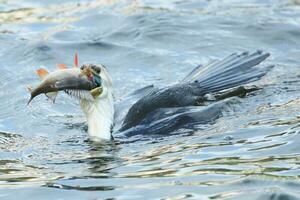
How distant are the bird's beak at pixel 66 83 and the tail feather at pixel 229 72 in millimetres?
1082

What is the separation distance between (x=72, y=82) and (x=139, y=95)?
1.35 metres

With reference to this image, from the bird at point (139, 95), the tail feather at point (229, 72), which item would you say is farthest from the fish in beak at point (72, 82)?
the tail feather at point (229, 72)

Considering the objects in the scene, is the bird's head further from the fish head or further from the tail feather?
the tail feather

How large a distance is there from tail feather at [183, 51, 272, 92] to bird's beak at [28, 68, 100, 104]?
1082mm

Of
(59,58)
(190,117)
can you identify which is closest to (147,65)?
(59,58)

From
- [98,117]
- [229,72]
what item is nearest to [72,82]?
[98,117]

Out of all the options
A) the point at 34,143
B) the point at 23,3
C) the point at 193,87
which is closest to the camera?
the point at 34,143

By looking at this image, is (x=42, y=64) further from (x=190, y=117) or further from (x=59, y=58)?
(x=190, y=117)

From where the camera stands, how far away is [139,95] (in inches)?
307

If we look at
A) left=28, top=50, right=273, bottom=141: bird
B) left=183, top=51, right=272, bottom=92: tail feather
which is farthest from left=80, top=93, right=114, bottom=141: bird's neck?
left=183, top=51, right=272, bottom=92: tail feather

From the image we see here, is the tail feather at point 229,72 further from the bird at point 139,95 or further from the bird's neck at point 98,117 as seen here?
the bird's neck at point 98,117

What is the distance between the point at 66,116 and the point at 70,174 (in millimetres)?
2012

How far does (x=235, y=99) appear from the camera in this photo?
742 cm

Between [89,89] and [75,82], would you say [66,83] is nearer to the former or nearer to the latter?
[75,82]
